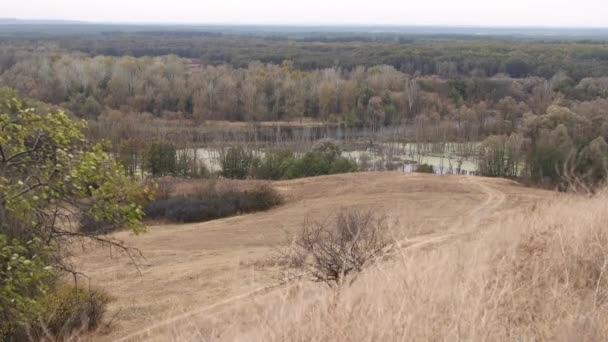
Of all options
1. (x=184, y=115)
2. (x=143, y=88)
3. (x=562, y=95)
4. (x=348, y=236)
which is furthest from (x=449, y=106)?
(x=348, y=236)

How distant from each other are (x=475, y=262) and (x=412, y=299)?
1373mm

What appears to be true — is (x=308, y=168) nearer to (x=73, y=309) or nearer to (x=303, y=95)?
(x=73, y=309)

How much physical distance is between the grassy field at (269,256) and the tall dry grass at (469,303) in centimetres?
4

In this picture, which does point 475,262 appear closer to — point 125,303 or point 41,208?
point 41,208

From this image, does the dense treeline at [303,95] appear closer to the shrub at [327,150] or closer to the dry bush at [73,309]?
the shrub at [327,150]

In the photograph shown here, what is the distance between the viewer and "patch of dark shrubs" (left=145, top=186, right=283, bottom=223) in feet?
85.8

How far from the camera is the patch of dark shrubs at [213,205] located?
26.2 metres

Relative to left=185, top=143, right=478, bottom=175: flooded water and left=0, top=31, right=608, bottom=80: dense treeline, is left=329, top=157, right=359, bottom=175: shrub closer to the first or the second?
left=185, top=143, right=478, bottom=175: flooded water

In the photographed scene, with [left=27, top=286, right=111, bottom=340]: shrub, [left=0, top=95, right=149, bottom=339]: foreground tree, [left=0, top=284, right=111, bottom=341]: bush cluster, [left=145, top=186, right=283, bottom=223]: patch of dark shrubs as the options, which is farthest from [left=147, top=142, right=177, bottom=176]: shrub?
[left=0, top=95, right=149, bottom=339]: foreground tree

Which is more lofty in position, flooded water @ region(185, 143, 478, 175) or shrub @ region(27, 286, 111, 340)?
shrub @ region(27, 286, 111, 340)

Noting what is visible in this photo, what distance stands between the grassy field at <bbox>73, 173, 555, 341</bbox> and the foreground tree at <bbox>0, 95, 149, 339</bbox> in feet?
5.28

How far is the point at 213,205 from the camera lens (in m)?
26.5

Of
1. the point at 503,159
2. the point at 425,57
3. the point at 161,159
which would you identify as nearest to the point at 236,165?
the point at 161,159

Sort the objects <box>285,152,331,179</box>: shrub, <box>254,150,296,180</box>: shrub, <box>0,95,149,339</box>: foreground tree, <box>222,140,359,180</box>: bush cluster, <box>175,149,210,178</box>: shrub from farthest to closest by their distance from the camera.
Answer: <box>175,149,210,178</box>: shrub → <box>254,150,296,180</box>: shrub → <box>222,140,359,180</box>: bush cluster → <box>285,152,331,179</box>: shrub → <box>0,95,149,339</box>: foreground tree
